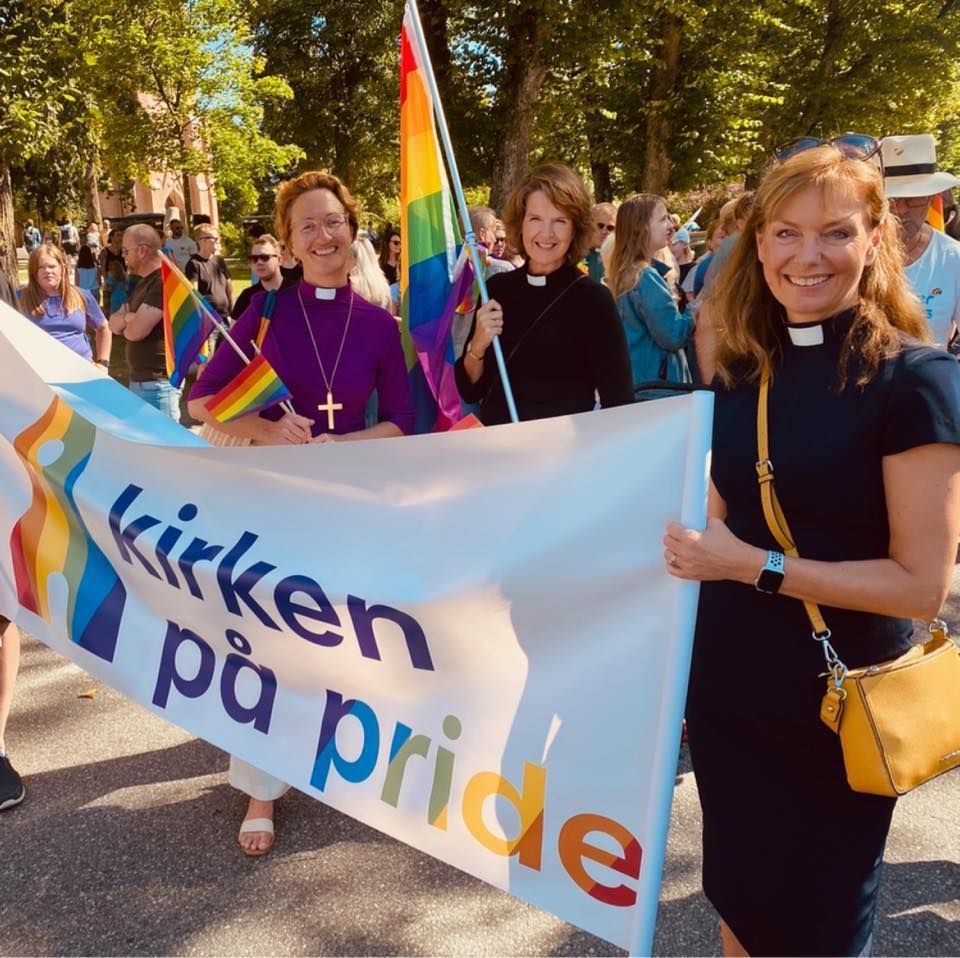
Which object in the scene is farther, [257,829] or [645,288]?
[645,288]

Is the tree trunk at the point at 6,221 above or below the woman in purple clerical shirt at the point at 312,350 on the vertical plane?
above

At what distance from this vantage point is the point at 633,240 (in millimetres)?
4664

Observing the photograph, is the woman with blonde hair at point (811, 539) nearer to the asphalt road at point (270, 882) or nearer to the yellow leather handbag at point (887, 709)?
the yellow leather handbag at point (887, 709)

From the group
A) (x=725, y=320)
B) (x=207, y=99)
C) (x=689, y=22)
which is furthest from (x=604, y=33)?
(x=725, y=320)

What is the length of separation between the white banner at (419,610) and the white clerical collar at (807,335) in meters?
0.32

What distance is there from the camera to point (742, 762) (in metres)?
1.79

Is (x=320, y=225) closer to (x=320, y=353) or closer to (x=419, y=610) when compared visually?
(x=320, y=353)

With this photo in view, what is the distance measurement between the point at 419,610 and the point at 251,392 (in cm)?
123

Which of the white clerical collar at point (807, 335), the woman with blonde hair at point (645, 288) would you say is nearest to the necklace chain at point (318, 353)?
the white clerical collar at point (807, 335)

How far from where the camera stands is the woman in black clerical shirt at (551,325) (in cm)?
338

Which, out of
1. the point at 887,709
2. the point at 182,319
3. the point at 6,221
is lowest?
the point at 887,709

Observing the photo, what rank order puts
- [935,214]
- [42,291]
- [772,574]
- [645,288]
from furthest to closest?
[42,291]
[935,214]
[645,288]
[772,574]

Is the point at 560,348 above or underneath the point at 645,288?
underneath

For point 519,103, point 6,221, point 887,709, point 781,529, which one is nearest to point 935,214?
point 781,529
